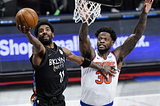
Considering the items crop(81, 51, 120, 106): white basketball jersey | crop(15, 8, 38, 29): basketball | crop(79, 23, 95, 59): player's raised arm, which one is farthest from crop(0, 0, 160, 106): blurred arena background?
crop(15, 8, 38, 29): basketball

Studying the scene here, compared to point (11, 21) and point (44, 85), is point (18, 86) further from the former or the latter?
point (44, 85)

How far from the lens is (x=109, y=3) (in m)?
3.60

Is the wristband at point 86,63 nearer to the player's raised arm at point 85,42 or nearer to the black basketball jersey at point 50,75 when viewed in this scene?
the player's raised arm at point 85,42

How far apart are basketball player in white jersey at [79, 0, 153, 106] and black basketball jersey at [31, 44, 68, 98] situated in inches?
18.3

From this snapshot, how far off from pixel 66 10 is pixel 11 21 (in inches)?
76.5

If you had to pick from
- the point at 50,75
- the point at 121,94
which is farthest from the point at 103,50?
the point at 121,94

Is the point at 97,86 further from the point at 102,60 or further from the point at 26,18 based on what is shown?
the point at 26,18

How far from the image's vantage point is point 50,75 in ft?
11.0

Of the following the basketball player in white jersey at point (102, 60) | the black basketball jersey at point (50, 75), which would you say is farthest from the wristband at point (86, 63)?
the black basketball jersey at point (50, 75)

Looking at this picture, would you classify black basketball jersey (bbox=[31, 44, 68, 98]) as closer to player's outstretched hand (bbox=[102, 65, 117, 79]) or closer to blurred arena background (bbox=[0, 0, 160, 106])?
player's outstretched hand (bbox=[102, 65, 117, 79])

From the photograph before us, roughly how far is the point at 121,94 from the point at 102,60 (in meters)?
2.53

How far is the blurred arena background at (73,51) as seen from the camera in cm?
642

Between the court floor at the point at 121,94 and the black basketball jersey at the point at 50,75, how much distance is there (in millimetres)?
2189

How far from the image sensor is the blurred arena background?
21.1 ft
